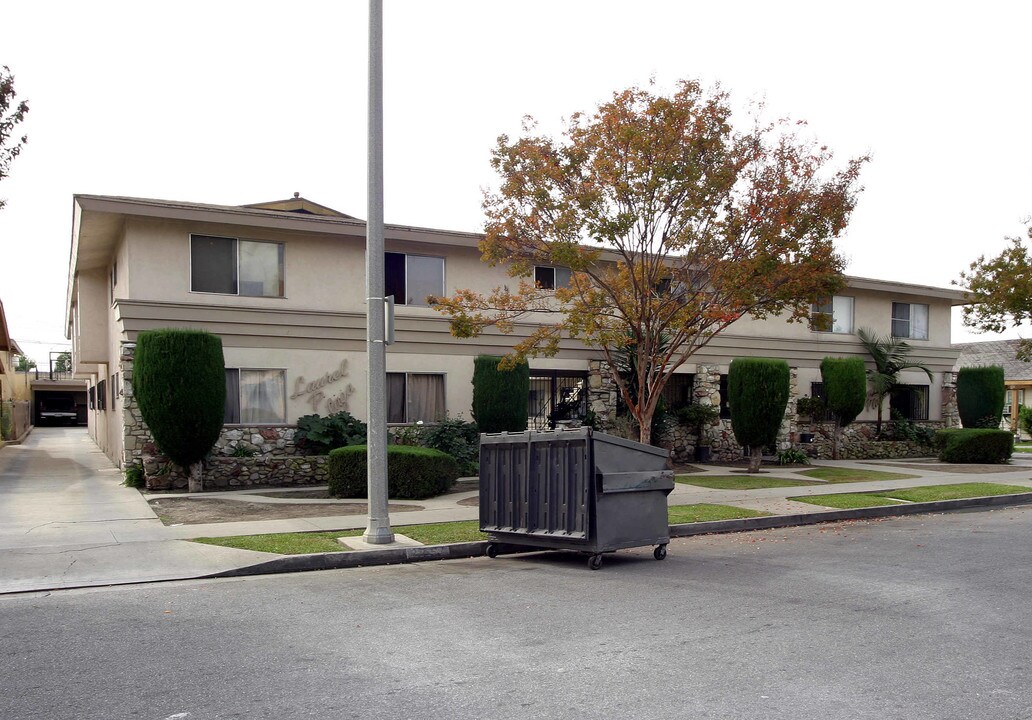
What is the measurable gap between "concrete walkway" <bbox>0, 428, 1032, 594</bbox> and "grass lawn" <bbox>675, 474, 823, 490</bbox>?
0.54 m

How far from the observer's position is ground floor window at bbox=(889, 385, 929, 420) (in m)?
29.6

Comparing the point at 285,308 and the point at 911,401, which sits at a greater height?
the point at 285,308

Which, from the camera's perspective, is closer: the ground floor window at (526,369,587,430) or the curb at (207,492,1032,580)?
the curb at (207,492,1032,580)

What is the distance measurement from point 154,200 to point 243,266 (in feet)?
7.53

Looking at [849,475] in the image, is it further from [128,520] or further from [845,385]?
[128,520]

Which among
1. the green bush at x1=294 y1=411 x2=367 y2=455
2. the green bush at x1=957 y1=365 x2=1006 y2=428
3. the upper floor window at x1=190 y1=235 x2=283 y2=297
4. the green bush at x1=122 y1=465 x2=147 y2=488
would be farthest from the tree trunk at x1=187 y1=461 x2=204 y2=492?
the green bush at x1=957 y1=365 x2=1006 y2=428

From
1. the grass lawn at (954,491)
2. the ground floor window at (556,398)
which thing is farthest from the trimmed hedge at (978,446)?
the ground floor window at (556,398)

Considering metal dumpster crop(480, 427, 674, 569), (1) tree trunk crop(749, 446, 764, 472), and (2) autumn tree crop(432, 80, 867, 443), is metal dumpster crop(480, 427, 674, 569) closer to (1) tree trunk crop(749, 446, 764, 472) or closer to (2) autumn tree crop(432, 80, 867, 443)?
(2) autumn tree crop(432, 80, 867, 443)

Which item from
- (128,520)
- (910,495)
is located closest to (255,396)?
(128,520)

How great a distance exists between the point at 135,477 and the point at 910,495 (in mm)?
15005

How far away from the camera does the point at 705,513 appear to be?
47.2 feet

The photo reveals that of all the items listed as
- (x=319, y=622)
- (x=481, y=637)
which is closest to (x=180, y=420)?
(x=319, y=622)

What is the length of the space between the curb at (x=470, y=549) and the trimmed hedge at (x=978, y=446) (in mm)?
10257

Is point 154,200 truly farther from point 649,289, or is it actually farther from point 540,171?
point 649,289
